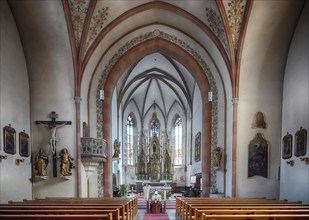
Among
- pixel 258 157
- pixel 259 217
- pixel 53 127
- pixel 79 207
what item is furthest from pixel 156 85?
pixel 259 217

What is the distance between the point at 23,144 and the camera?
1120 centimetres

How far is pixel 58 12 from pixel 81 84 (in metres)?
3.33

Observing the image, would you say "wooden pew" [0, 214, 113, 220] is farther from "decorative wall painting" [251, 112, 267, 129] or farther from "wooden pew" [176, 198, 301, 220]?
"decorative wall painting" [251, 112, 267, 129]

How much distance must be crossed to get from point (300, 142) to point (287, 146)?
1267mm

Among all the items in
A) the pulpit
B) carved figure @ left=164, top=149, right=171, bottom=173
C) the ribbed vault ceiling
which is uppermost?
the ribbed vault ceiling

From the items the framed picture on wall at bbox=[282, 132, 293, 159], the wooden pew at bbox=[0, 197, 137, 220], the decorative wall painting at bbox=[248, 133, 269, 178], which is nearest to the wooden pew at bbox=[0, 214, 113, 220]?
the wooden pew at bbox=[0, 197, 137, 220]

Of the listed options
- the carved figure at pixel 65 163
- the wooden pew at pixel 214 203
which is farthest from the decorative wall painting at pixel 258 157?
the carved figure at pixel 65 163

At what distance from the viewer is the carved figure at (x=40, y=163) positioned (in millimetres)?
11734

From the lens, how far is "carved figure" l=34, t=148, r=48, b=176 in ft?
38.5

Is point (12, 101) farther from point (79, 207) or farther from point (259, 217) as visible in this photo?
point (259, 217)

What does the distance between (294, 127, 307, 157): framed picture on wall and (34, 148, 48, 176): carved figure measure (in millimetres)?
9925

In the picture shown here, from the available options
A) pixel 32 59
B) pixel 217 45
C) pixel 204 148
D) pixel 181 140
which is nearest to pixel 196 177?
pixel 204 148

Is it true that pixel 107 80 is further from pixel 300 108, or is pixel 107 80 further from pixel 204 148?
pixel 300 108

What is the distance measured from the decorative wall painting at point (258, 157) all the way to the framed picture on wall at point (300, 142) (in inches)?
85.5
